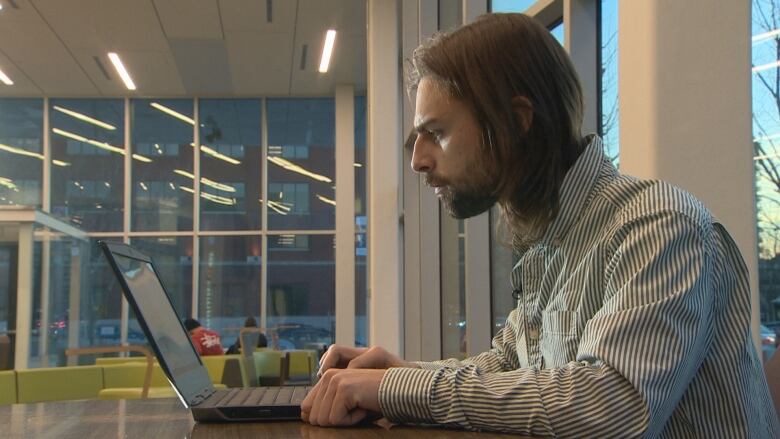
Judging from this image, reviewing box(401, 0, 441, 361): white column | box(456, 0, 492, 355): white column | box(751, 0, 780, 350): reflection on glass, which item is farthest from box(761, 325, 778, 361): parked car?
box(401, 0, 441, 361): white column

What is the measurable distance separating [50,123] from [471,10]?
9790 mm

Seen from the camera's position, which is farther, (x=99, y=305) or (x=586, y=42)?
(x=99, y=305)

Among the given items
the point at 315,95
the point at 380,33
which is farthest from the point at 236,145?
the point at 380,33

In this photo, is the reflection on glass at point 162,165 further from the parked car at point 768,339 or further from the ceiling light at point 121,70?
the parked car at point 768,339

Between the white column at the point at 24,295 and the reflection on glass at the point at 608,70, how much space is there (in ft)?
30.4

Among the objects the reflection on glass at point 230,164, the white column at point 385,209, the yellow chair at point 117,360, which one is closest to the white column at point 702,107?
the white column at point 385,209

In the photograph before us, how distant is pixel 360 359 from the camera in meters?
1.25

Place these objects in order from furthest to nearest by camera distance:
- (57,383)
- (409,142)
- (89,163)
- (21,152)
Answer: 1. (89,163)
2. (21,152)
3. (57,383)
4. (409,142)

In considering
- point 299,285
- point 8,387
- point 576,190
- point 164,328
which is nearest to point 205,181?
point 299,285

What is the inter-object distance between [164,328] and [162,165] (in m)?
11.1

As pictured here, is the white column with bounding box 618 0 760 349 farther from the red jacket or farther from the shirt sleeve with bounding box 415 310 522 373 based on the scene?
the red jacket

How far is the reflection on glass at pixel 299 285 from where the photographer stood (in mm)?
11969

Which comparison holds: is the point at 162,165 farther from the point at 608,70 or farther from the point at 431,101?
the point at 431,101

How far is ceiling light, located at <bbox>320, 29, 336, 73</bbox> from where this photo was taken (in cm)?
878
